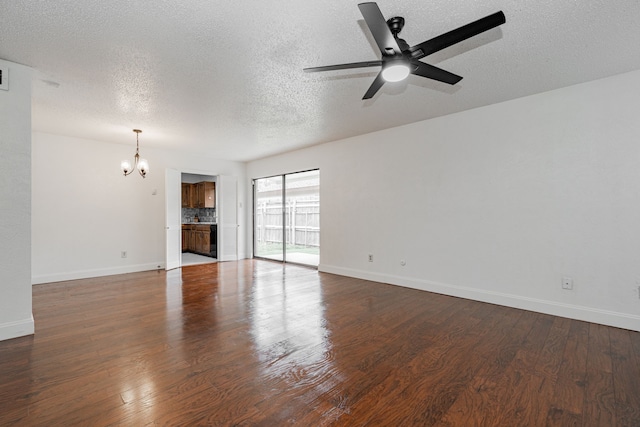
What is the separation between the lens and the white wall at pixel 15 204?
2705 mm

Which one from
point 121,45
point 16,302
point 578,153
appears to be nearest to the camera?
point 121,45

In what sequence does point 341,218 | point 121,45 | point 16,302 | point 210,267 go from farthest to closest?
point 210,267
point 341,218
point 16,302
point 121,45

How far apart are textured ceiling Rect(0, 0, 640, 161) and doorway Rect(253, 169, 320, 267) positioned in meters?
2.55

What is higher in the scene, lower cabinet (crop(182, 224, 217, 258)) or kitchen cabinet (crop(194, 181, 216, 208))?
kitchen cabinet (crop(194, 181, 216, 208))

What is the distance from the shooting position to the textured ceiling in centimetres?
206

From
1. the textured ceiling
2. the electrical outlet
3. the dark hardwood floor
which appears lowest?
the dark hardwood floor

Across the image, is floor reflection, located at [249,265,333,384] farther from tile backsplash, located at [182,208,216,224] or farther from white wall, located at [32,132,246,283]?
tile backsplash, located at [182,208,216,224]

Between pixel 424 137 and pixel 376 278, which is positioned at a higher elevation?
pixel 424 137

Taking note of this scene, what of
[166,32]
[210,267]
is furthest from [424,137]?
[210,267]

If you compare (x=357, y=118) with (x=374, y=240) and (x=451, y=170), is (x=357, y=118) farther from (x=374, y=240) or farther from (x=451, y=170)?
(x=374, y=240)

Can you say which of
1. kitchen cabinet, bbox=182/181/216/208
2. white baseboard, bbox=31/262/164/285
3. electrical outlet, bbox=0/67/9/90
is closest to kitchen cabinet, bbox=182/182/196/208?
kitchen cabinet, bbox=182/181/216/208

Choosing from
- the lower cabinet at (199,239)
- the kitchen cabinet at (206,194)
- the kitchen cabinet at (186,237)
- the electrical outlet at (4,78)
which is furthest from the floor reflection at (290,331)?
the kitchen cabinet at (186,237)

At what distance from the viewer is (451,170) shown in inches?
166

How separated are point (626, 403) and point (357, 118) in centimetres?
388
